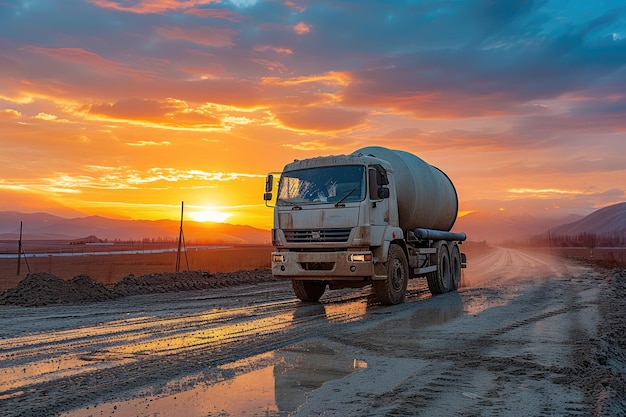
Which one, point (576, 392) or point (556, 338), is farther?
point (556, 338)

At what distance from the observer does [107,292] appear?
1597 centimetres

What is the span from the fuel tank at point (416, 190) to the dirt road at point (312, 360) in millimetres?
2800

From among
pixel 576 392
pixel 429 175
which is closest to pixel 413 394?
pixel 576 392

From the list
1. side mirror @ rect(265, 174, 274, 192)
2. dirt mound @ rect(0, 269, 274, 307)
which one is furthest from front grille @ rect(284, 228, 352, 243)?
dirt mound @ rect(0, 269, 274, 307)

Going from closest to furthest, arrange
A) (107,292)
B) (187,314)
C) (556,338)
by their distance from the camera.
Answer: (556,338), (187,314), (107,292)

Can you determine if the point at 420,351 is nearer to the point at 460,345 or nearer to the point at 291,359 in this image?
the point at 460,345

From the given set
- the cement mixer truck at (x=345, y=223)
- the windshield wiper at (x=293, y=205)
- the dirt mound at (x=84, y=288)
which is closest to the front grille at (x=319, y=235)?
the cement mixer truck at (x=345, y=223)

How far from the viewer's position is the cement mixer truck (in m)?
12.9

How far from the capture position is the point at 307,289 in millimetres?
14664

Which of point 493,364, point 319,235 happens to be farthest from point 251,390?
point 319,235

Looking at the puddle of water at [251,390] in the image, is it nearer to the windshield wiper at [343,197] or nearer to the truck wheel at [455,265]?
the windshield wiper at [343,197]

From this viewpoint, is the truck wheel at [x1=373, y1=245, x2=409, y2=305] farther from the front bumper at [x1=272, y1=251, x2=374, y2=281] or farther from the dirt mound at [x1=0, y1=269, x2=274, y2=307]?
the dirt mound at [x1=0, y1=269, x2=274, y2=307]

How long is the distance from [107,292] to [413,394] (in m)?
12.3

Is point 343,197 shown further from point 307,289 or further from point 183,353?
point 183,353
